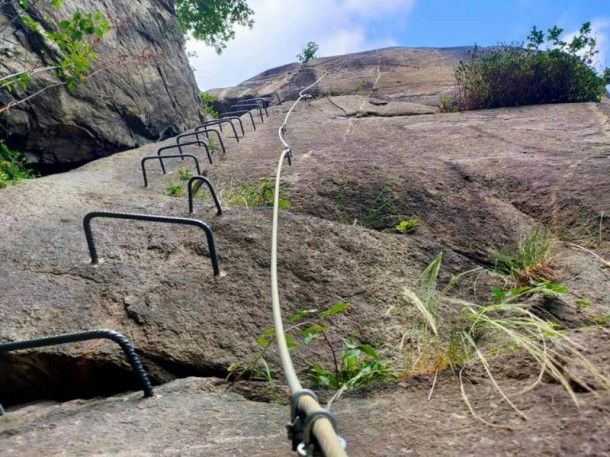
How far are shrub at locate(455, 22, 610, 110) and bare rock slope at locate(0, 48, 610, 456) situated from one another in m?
2.31

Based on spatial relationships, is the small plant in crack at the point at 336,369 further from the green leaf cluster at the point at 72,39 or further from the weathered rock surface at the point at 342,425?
the green leaf cluster at the point at 72,39

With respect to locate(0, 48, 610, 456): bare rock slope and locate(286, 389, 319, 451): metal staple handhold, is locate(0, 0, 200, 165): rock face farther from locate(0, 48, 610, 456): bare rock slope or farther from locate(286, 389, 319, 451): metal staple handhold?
locate(286, 389, 319, 451): metal staple handhold

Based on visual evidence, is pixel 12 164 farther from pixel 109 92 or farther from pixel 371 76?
pixel 371 76

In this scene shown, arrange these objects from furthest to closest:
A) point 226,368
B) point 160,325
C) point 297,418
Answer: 1. point 160,325
2. point 226,368
3. point 297,418

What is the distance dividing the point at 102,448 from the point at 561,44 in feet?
30.2

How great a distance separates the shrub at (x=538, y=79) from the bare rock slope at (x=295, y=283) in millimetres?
2309

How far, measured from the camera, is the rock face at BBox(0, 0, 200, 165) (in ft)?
20.9

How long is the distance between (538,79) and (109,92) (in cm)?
686

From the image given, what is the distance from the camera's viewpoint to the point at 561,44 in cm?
842

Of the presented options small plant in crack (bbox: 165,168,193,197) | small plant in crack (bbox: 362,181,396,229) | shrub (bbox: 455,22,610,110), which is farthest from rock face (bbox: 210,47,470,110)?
small plant in crack (bbox: 362,181,396,229)

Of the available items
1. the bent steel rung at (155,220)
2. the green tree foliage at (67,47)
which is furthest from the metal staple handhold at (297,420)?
the green tree foliage at (67,47)

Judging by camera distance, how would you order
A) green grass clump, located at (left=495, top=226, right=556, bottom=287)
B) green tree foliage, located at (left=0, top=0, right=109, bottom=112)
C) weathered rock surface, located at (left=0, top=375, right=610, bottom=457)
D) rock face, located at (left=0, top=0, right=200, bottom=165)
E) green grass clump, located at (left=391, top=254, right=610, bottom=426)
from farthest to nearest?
rock face, located at (left=0, top=0, right=200, bottom=165)
green tree foliage, located at (left=0, top=0, right=109, bottom=112)
green grass clump, located at (left=495, top=226, right=556, bottom=287)
green grass clump, located at (left=391, top=254, right=610, bottom=426)
weathered rock surface, located at (left=0, top=375, right=610, bottom=457)

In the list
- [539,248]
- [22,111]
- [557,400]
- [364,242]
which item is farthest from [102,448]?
[22,111]

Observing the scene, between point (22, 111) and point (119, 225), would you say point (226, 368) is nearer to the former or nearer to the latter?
point (119, 225)
